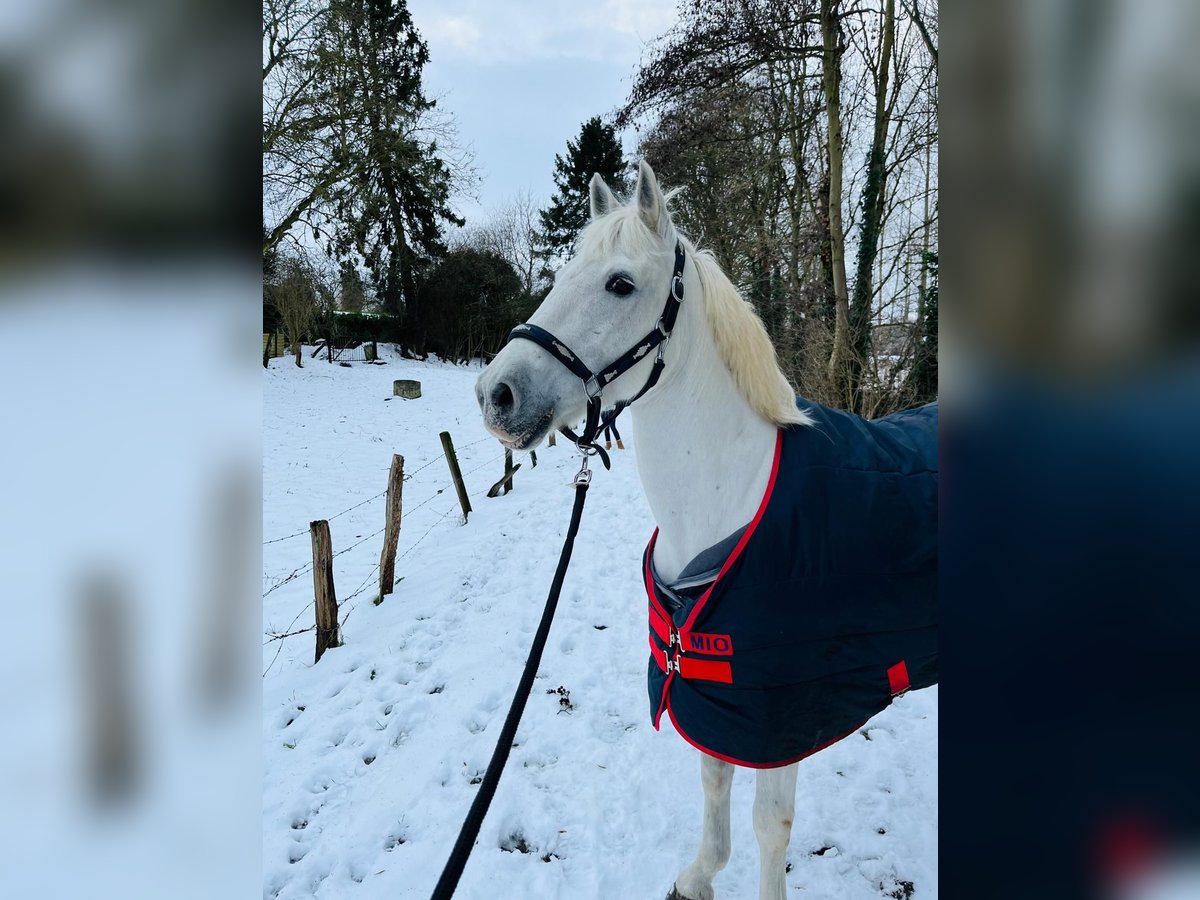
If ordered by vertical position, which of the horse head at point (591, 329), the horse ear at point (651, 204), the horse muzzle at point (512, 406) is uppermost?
the horse ear at point (651, 204)

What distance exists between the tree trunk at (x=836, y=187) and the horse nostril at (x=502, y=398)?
217 inches

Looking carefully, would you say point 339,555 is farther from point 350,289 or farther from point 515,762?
point 350,289

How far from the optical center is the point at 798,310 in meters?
7.92

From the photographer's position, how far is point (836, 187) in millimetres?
7008

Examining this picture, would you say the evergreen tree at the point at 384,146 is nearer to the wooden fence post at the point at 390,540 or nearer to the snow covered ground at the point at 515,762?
the wooden fence post at the point at 390,540

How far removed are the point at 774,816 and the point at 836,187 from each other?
704 cm

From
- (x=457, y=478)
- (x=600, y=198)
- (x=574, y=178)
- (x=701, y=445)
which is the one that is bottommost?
(x=457, y=478)

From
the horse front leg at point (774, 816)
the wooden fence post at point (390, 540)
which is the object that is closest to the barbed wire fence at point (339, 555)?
the wooden fence post at point (390, 540)

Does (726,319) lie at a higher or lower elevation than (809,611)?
higher

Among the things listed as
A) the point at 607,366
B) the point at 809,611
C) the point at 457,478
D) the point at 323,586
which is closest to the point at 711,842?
the point at 809,611

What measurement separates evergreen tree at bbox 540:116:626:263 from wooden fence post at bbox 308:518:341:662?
78.3ft

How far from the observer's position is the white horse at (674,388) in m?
1.73

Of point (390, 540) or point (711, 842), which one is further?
point (390, 540)
